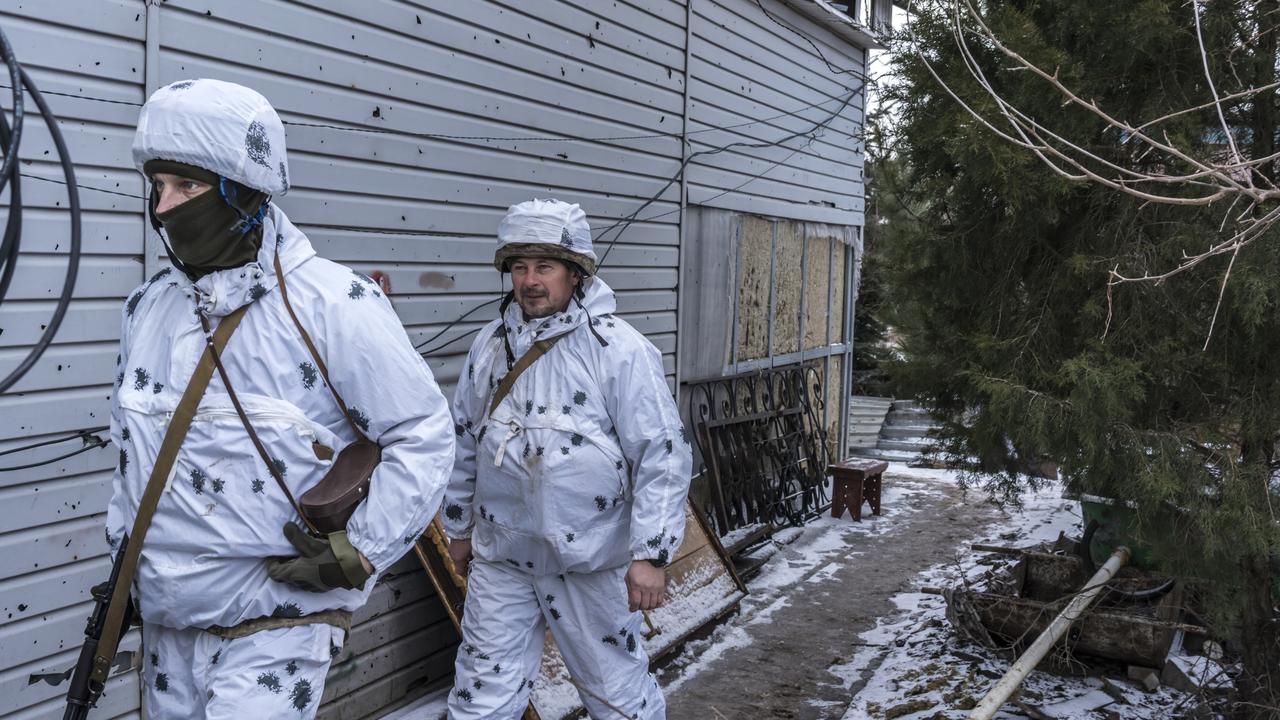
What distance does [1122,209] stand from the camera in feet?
16.6

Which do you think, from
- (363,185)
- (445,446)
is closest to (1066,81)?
(363,185)

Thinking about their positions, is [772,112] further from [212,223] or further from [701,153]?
[212,223]

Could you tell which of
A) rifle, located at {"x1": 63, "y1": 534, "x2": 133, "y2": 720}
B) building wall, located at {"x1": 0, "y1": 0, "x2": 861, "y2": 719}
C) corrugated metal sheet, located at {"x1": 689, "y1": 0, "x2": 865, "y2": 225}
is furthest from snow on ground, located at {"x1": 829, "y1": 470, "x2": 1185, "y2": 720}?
rifle, located at {"x1": 63, "y1": 534, "x2": 133, "y2": 720}

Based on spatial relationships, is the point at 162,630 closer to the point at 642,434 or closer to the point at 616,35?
the point at 642,434

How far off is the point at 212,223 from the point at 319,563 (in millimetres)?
790

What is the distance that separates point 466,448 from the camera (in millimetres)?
3967

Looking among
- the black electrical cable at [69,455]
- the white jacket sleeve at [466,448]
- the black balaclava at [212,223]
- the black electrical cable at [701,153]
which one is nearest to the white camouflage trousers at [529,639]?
the white jacket sleeve at [466,448]

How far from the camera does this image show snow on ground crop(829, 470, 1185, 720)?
5062 millimetres

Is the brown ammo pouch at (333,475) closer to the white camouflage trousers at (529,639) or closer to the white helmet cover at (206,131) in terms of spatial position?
the white helmet cover at (206,131)

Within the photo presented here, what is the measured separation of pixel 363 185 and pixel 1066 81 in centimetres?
324

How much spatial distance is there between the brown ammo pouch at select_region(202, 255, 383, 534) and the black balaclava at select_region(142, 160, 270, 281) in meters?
0.10

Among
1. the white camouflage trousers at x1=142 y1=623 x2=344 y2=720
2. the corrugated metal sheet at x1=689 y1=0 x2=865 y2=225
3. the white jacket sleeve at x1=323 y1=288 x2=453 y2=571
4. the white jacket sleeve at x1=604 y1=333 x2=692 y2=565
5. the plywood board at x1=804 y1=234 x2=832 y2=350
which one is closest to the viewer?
the white camouflage trousers at x1=142 y1=623 x2=344 y2=720

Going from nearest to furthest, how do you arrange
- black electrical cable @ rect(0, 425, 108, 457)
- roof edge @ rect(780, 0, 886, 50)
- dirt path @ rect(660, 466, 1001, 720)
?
1. black electrical cable @ rect(0, 425, 108, 457)
2. dirt path @ rect(660, 466, 1001, 720)
3. roof edge @ rect(780, 0, 886, 50)

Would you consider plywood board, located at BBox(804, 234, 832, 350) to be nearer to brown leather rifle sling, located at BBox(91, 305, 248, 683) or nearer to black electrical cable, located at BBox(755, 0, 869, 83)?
black electrical cable, located at BBox(755, 0, 869, 83)
